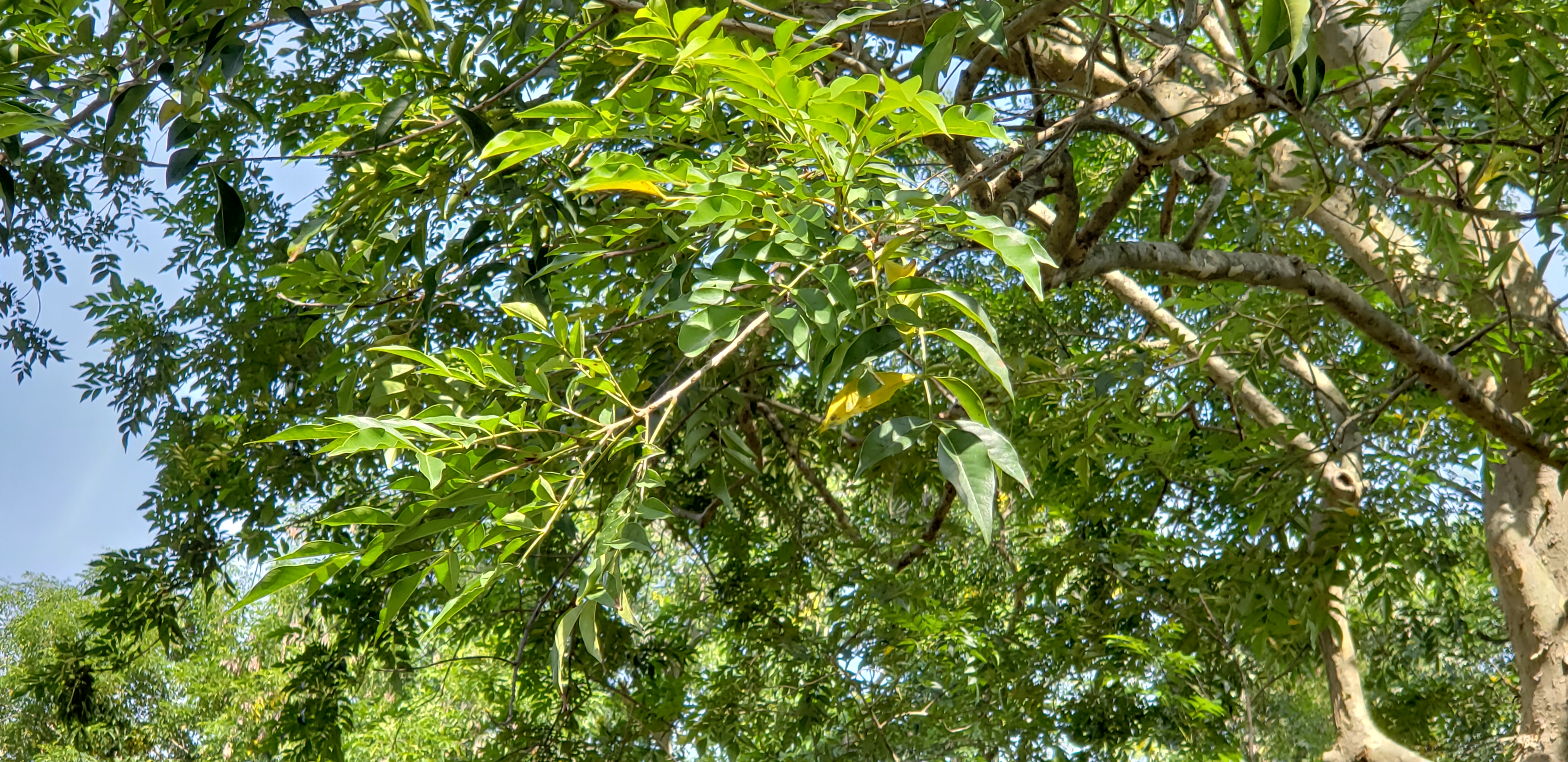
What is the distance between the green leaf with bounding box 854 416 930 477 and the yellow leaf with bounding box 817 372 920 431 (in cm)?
5

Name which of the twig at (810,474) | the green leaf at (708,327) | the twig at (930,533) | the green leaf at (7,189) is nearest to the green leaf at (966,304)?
the green leaf at (708,327)

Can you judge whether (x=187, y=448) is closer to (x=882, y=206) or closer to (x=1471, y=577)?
(x=882, y=206)

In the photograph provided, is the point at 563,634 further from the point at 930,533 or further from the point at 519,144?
the point at 930,533

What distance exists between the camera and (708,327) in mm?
965

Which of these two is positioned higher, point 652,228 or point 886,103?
point 652,228

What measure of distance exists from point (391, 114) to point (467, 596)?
77cm

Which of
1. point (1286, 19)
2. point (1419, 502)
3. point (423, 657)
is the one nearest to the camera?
point (1286, 19)

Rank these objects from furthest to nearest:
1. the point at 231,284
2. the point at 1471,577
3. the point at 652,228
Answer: the point at 1471,577 < the point at 231,284 < the point at 652,228

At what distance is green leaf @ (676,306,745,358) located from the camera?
3.08ft

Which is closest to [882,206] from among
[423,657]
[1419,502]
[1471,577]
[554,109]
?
[554,109]

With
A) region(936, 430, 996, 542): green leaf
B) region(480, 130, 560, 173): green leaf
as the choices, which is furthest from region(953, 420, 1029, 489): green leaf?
region(480, 130, 560, 173): green leaf

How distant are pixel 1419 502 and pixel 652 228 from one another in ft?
8.72

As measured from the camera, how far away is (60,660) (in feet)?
11.9

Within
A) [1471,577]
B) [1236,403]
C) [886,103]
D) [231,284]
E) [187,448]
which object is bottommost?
[886,103]
